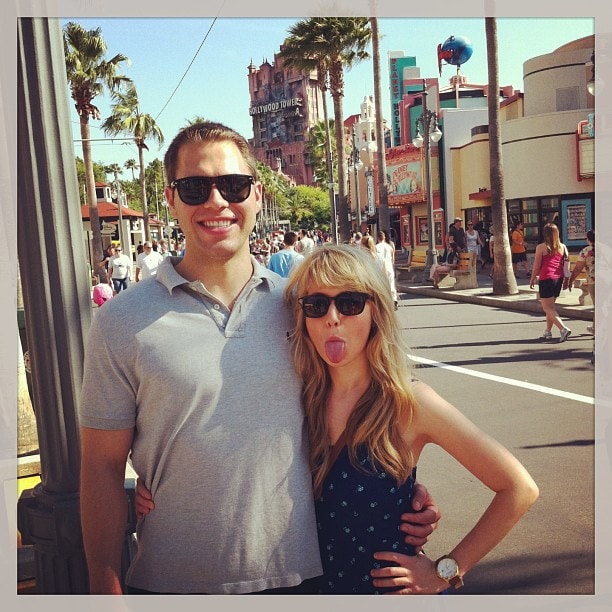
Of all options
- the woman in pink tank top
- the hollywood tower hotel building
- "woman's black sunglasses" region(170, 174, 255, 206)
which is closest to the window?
the woman in pink tank top

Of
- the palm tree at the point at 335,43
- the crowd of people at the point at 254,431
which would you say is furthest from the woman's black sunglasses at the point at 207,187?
the palm tree at the point at 335,43

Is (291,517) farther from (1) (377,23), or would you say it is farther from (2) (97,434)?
(1) (377,23)

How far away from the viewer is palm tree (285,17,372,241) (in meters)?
29.3

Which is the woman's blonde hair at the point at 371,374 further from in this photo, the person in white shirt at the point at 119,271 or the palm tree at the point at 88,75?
the palm tree at the point at 88,75

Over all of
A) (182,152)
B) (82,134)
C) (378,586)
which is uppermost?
(82,134)

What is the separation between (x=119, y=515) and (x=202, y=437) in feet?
1.29

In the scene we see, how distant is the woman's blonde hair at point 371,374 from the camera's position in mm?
1945

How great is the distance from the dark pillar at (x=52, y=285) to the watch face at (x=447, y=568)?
1.17 m

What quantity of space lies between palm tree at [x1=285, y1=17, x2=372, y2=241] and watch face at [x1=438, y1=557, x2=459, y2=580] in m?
28.8

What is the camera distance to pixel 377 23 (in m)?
26.1

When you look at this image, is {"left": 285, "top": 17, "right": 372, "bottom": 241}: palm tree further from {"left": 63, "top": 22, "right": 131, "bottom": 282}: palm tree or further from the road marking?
the road marking

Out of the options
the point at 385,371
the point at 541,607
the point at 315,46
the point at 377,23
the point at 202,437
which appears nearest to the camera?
the point at 202,437

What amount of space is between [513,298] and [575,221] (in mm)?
10794

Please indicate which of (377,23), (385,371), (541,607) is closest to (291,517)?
(385,371)
